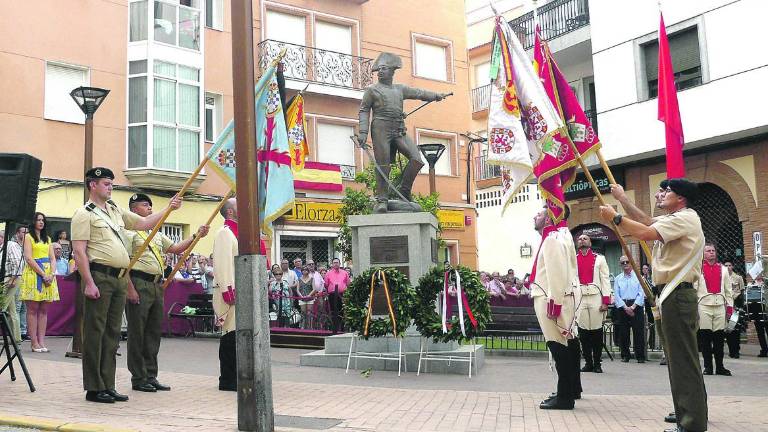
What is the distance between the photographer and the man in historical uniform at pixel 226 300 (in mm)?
9156

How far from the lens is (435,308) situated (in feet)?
36.9

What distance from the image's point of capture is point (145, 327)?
909cm

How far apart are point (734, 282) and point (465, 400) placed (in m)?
10.1

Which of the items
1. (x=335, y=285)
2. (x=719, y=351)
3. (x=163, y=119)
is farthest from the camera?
(x=163, y=119)

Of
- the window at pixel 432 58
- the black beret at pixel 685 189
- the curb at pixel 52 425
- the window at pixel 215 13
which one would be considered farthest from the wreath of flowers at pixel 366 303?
the window at pixel 432 58

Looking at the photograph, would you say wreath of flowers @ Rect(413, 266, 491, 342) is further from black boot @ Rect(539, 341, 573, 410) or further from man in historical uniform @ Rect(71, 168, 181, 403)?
man in historical uniform @ Rect(71, 168, 181, 403)

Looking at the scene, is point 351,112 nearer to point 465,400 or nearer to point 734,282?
point 734,282

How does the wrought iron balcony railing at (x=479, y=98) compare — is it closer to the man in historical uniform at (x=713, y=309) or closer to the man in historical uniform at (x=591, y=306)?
the man in historical uniform at (x=713, y=309)

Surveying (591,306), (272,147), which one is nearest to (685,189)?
(272,147)

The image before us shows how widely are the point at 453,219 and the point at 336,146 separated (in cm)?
585

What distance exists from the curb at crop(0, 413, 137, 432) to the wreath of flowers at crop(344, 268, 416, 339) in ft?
16.5

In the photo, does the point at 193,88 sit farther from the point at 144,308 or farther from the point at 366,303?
the point at 144,308

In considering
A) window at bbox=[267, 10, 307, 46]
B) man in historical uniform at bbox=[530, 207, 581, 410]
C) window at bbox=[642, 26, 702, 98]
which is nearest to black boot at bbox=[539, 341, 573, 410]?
man in historical uniform at bbox=[530, 207, 581, 410]

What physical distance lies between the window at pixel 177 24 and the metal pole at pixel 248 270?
1947 centimetres
